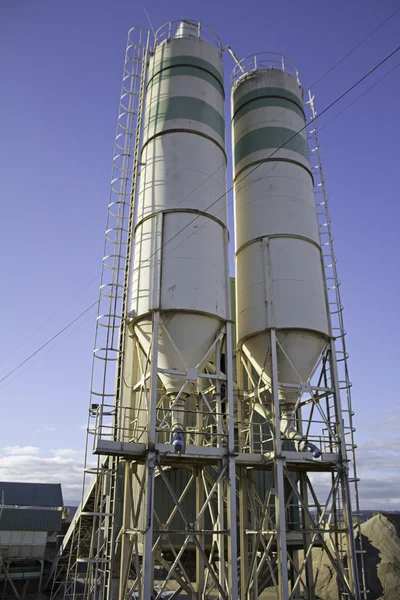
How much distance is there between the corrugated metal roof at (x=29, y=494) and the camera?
24094 millimetres

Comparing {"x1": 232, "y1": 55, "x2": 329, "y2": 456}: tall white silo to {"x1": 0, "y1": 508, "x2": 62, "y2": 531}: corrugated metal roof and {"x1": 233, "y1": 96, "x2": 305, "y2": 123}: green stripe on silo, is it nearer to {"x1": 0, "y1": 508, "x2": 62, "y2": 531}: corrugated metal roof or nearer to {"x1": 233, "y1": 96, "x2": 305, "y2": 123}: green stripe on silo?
{"x1": 233, "y1": 96, "x2": 305, "y2": 123}: green stripe on silo

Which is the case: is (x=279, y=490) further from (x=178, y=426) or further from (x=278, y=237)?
(x=278, y=237)

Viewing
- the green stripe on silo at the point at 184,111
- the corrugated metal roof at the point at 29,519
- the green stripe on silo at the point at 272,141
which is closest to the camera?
the green stripe on silo at the point at 184,111

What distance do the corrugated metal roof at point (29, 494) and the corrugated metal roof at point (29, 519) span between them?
44 cm

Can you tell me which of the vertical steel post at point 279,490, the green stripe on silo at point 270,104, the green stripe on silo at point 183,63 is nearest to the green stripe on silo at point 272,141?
the green stripe on silo at point 270,104

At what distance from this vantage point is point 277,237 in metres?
16.3

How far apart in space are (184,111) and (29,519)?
19921 mm

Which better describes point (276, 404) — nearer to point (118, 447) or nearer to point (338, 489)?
point (338, 489)

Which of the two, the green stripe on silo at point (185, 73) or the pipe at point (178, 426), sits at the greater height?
the green stripe on silo at point (185, 73)

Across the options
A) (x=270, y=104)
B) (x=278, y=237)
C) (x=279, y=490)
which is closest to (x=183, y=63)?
(x=270, y=104)

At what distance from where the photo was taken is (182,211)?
15047 mm

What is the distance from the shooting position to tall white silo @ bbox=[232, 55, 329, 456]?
49.8ft

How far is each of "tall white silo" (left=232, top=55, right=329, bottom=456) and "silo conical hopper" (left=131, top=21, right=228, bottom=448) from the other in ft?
4.47

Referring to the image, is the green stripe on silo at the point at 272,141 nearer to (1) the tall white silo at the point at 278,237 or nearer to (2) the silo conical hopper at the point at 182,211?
(1) the tall white silo at the point at 278,237
